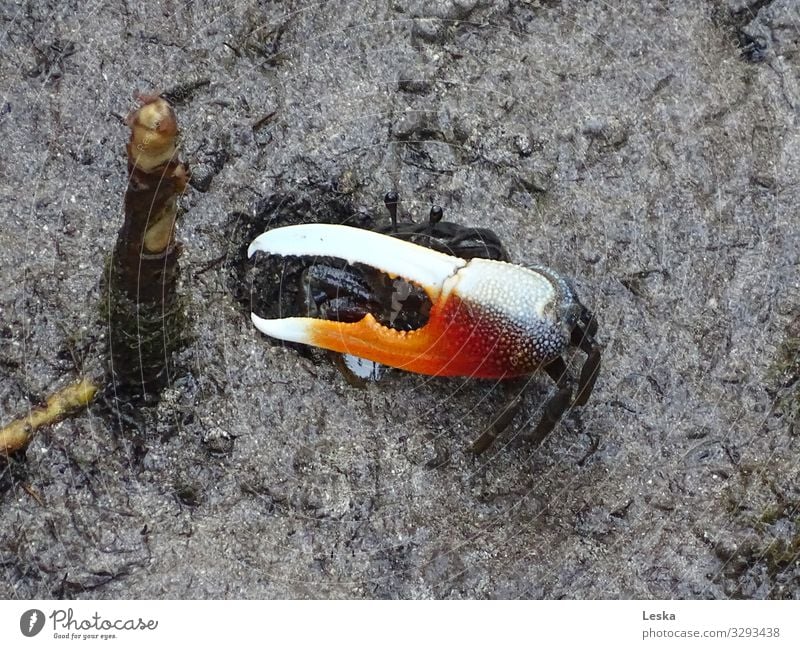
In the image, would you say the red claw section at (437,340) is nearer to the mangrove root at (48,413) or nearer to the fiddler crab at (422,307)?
the fiddler crab at (422,307)

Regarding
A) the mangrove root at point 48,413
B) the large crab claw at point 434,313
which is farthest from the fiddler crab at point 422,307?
the mangrove root at point 48,413

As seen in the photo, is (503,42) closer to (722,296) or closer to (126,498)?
(722,296)

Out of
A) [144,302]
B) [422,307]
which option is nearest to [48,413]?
[144,302]

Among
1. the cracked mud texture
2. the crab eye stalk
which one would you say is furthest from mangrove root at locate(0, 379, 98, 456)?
the crab eye stalk

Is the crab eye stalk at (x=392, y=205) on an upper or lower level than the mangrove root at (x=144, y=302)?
upper

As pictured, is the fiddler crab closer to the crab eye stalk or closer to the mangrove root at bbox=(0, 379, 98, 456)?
the crab eye stalk

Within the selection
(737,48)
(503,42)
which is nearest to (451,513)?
(503,42)
